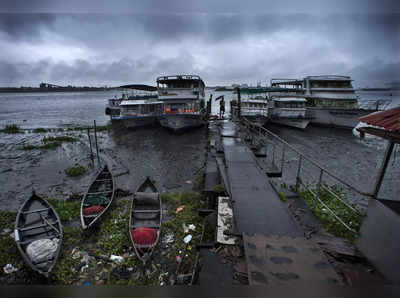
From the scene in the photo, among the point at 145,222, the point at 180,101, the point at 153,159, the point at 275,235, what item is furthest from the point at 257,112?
the point at 275,235

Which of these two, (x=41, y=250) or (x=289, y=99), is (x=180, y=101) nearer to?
(x=289, y=99)

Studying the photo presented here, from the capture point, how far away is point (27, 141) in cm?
2173

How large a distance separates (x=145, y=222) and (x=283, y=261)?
5158 millimetres

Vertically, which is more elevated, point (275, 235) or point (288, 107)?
point (288, 107)

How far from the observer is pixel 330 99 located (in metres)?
28.4

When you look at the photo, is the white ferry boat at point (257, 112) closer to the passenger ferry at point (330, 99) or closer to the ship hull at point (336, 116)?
the passenger ferry at point (330, 99)

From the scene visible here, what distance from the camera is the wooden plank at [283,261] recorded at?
2.89m

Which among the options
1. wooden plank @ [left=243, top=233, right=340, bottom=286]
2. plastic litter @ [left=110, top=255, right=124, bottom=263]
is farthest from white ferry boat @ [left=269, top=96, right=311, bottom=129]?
plastic litter @ [left=110, top=255, right=124, bottom=263]

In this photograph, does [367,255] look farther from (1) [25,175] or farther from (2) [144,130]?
(2) [144,130]

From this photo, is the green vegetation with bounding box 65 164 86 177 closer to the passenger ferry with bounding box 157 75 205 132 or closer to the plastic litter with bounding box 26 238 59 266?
the plastic litter with bounding box 26 238 59 266

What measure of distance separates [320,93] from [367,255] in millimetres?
31813

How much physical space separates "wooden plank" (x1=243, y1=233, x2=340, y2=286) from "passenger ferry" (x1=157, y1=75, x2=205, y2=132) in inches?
789

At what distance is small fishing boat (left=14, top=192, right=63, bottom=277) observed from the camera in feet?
17.6

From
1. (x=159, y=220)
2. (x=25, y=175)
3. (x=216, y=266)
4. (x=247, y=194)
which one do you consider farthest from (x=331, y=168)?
(x=25, y=175)
